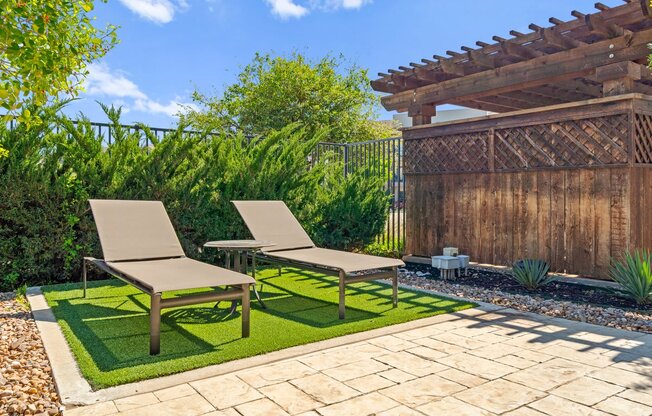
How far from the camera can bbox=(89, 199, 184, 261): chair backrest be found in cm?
509

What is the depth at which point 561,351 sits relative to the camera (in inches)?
150

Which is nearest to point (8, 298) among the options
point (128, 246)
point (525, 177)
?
point (128, 246)

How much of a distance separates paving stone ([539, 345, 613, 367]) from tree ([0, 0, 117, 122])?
431 cm

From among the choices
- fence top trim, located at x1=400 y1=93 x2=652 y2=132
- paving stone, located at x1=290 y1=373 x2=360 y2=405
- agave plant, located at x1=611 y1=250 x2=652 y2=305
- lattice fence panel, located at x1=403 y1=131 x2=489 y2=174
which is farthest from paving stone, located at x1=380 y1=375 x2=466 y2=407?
lattice fence panel, located at x1=403 y1=131 x2=489 y2=174

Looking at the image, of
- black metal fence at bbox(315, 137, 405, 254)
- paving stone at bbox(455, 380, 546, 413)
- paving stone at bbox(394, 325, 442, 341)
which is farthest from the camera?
black metal fence at bbox(315, 137, 405, 254)

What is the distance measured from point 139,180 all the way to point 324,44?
672 inches

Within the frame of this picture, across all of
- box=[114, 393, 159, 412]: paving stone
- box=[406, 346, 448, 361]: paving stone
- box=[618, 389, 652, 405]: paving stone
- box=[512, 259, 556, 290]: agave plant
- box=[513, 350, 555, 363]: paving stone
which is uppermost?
box=[512, 259, 556, 290]: agave plant

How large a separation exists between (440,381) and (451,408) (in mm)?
412

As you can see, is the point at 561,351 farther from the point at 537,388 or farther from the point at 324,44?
the point at 324,44

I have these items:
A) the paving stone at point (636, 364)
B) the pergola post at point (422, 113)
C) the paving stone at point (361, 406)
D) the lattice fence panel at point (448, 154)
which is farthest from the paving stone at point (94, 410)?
the pergola post at point (422, 113)

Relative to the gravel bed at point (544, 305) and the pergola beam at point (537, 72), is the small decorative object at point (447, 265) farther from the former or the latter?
the pergola beam at point (537, 72)

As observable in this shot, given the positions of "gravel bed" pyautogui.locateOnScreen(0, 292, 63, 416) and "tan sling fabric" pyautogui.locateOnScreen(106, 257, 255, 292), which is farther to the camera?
"tan sling fabric" pyautogui.locateOnScreen(106, 257, 255, 292)

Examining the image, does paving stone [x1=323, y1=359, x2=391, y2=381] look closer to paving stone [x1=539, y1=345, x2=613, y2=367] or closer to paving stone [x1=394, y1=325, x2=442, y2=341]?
paving stone [x1=394, y1=325, x2=442, y2=341]

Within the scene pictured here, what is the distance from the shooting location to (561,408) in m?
2.76
